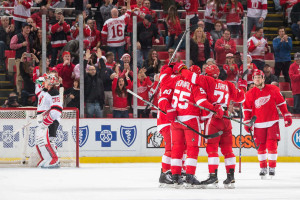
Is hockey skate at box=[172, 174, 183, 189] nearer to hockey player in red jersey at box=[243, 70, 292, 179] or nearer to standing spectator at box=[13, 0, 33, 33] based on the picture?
hockey player in red jersey at box=[243, 70, 292, 179]

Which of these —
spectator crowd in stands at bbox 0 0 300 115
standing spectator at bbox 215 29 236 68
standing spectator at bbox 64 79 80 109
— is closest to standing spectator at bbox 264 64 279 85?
spectator crowd in stands at bbox 0 0 300 115

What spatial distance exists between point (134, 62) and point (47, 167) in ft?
9.28

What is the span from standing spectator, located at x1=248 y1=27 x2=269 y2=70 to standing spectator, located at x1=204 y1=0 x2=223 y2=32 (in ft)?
2.78

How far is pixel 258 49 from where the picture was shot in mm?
15227

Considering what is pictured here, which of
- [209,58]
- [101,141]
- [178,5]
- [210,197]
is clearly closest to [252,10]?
[178,5]

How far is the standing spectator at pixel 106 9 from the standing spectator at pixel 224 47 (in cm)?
229

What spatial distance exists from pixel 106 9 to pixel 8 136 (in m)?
3.72

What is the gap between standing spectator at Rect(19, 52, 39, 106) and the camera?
13.9 metres

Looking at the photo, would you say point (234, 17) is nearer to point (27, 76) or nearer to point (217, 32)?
point (217, 32)

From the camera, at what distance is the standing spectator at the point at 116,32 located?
576 inches

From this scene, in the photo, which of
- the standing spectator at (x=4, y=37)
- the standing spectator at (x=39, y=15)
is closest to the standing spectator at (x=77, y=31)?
the standing spectator at (x=39, y=15)

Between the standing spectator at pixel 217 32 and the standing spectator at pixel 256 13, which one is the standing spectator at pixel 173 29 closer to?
the standing spectator at pixel 217 32

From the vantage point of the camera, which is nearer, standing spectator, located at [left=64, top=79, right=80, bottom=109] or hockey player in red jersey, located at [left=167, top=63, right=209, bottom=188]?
hockey player in red jersey, located at [left=167, top=63, right=209, bottom=188]

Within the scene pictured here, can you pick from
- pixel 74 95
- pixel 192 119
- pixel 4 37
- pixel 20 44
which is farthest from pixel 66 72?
pixel 192 119
